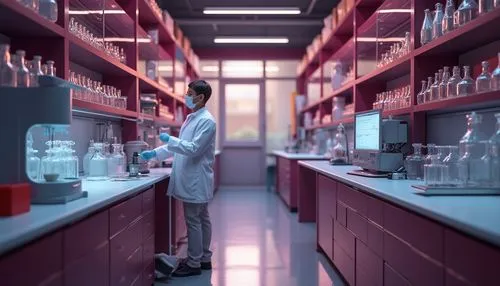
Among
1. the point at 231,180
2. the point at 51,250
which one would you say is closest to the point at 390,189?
the point at 51,250

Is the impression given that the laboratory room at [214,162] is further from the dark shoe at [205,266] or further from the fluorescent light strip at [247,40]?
the fluorescent light strip at [247,40]

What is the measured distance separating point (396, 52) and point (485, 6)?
4.91 feet

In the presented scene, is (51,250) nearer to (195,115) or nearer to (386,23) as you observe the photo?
(195,115)

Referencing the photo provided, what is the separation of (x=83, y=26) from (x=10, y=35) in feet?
2.32

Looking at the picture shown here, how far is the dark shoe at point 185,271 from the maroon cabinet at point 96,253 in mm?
335

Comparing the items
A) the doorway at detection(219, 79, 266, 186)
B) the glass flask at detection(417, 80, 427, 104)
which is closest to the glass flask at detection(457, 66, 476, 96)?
the glass flask at detection(417, 80, 427, 104)

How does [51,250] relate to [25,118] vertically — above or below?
below

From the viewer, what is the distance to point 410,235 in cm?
198

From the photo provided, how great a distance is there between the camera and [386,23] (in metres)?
4.30

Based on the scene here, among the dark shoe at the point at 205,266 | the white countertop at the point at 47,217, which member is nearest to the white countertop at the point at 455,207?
the white countertop at the point at 47,217

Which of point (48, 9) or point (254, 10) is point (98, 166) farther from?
point (254, 10)

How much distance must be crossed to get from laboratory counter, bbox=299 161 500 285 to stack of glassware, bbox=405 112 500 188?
0.14 m

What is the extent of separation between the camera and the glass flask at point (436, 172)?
94.4 inches

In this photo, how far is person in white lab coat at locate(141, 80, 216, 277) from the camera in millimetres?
3598
